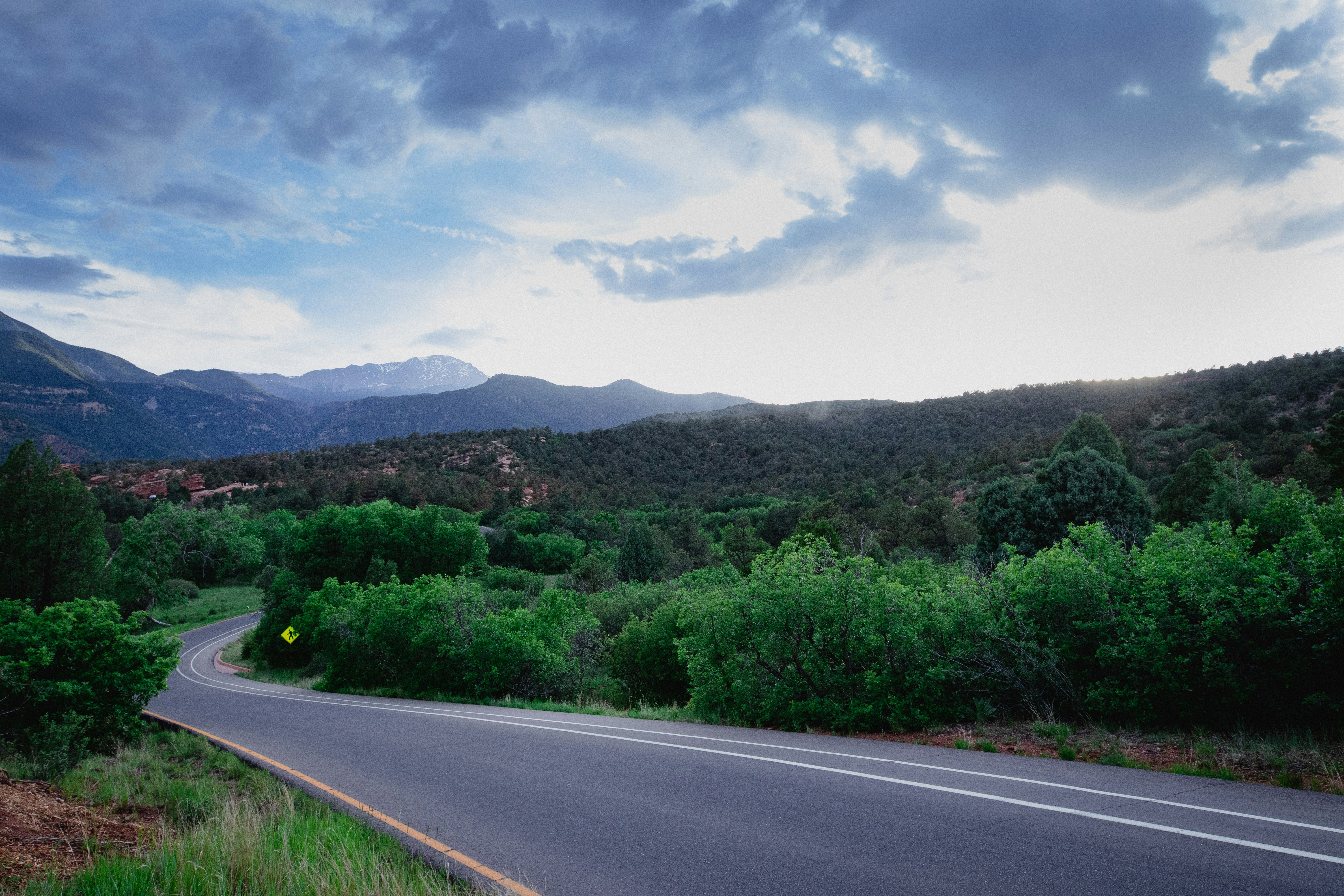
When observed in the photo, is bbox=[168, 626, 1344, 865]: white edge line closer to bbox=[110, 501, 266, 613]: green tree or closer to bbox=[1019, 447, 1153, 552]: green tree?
bbox=[1019, 447, 1153, 552]: green tree

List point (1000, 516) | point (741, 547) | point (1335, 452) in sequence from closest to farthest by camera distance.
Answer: point (1335, 452) < point (1000, 516) < point (741, 547)

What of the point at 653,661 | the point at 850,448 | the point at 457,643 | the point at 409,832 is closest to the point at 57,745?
the point at 409,832

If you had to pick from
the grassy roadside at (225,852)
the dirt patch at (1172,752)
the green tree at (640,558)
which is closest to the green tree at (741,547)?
the green tree at (640,558)

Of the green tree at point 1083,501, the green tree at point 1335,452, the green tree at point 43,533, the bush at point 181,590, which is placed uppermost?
the green tree at point 1335,452

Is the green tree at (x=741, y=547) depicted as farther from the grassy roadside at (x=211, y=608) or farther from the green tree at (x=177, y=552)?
the green tree at (x=177, y=552)

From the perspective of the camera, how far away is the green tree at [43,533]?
97.7ft

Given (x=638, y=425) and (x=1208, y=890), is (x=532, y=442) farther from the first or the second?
(x=1208, y=890)

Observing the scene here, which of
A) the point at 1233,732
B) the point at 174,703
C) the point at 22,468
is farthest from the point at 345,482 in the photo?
the point at 1233,732

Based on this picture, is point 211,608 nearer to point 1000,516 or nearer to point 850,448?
point 1000,516

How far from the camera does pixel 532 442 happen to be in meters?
101

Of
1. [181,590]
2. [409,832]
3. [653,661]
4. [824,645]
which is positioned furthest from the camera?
[181,590]

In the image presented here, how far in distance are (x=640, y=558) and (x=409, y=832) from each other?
4122cm

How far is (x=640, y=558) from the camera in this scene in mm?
47219

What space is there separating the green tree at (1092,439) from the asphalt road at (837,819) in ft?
95.5
